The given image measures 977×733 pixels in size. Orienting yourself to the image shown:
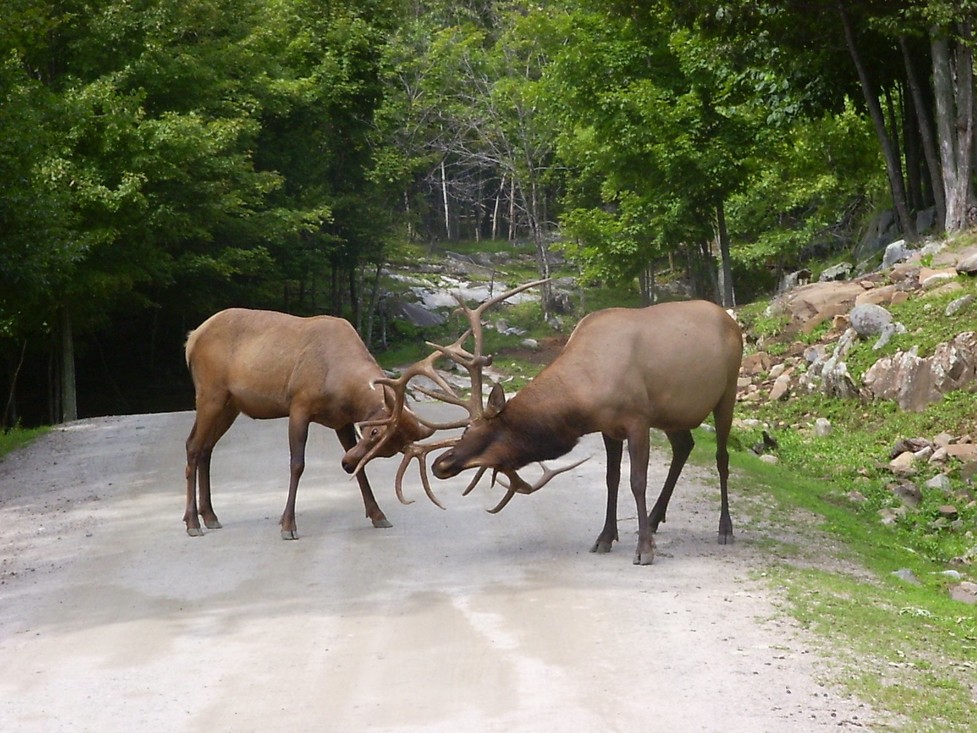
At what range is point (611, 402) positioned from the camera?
1109cm

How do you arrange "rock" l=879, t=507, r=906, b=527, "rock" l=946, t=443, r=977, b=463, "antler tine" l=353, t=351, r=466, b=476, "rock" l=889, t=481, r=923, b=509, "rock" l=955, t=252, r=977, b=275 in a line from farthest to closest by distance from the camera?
"rock" l=955, t=252, r=977, b=275 < "rock" l=946, t=443, r=977, b=463 < "rock" l=889, t=481, r=923, b=509 < "rock" l=879, t=507, r=906, b=527 < "antler tine" l=353, t=351, r=466, b=476

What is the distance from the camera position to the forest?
24516mm

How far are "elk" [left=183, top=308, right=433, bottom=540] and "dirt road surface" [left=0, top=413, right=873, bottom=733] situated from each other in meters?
0.52

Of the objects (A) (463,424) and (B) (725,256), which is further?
(B) (725,256)

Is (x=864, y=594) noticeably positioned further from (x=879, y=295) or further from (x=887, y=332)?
(x=879, y=295)

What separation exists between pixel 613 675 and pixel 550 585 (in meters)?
2.30

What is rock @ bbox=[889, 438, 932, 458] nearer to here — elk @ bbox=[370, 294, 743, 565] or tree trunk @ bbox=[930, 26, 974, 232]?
elk @ bbox=[370, 294, 743, 565]

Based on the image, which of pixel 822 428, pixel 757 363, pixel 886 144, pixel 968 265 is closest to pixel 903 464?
pixel 822 428

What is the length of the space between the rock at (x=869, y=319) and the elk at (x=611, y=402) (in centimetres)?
1062

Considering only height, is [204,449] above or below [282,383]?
below

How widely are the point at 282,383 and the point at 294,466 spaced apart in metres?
0.84

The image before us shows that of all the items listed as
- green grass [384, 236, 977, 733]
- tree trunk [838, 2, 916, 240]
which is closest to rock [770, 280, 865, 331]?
green grass [384, 236, 977, 733]

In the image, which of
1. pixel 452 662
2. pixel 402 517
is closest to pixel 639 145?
pixel 402 517

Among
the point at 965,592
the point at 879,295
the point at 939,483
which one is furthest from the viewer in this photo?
the point at 879,295
